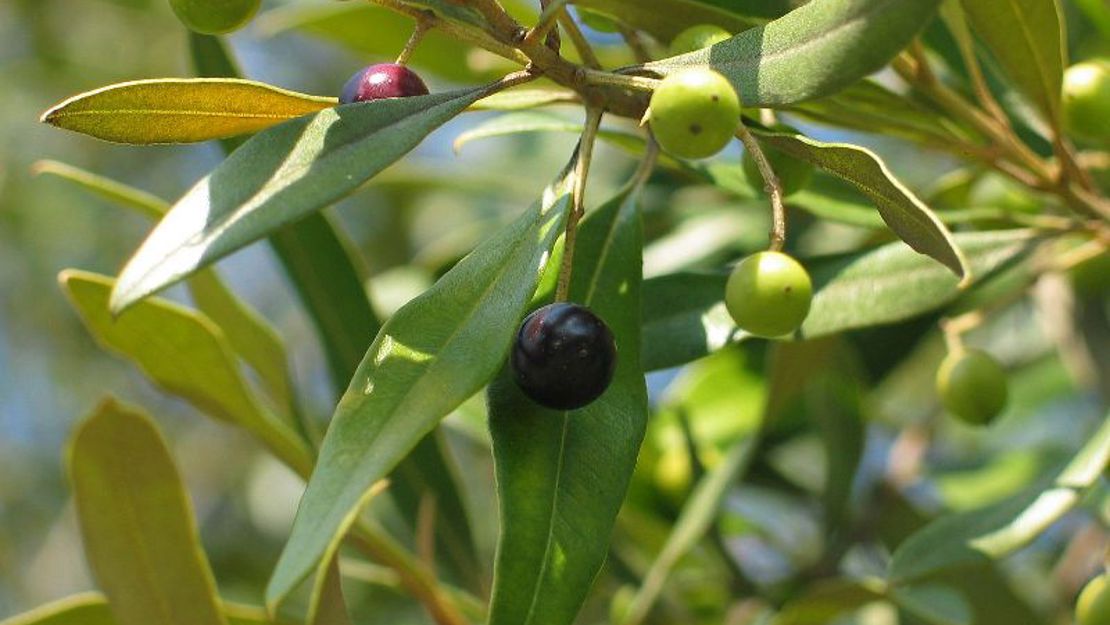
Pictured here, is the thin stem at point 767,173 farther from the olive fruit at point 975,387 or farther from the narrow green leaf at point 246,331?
the narrow green leaf at point 246,331

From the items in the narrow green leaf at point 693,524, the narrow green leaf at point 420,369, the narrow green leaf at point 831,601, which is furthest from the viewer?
the narrow green leaf at point 693,524

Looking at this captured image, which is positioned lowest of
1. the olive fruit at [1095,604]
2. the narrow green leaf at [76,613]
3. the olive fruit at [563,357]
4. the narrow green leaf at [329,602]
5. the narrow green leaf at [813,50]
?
the narrow green leaf at [76,613]

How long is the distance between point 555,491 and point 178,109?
44 cm

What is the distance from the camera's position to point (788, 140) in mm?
1219

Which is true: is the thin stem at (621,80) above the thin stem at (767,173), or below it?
above

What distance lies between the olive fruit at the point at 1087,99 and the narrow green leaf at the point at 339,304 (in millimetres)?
899

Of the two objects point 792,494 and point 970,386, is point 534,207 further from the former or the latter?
point 792,494

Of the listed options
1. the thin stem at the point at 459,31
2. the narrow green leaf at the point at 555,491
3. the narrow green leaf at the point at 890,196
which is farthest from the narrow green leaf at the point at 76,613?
the narrow green leaf at the point at 890,196

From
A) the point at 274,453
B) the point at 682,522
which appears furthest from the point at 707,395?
the point at 274,453

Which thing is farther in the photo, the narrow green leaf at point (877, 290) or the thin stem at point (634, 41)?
the narrow green leaf at point (877, 290)

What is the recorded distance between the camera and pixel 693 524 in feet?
6.40

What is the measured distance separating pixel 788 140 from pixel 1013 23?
0.43m

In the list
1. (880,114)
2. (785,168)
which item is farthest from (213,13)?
(880,114)

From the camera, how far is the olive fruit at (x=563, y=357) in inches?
44.5
